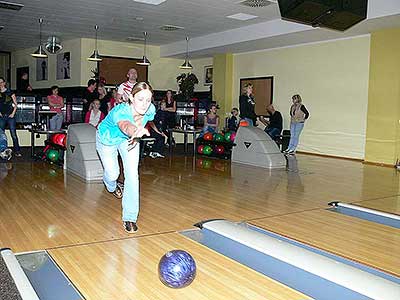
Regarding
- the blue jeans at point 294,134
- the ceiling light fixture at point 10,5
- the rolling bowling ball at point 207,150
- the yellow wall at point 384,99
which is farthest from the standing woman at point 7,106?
the yellow wall at point 384,99

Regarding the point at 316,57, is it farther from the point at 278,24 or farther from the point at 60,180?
the point at 60,180

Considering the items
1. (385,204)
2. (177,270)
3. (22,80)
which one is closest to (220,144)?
(385,204)

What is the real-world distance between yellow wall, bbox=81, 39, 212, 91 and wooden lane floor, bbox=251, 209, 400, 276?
874 centimetres

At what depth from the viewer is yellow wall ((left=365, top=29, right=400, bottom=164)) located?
7.56m

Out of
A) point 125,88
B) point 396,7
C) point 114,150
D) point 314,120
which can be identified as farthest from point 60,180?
point 314,120

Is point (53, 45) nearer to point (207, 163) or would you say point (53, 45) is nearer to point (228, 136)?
point (228, 136)

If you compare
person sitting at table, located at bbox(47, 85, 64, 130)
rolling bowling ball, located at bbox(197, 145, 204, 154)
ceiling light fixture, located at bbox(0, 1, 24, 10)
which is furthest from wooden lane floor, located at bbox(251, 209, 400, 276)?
ceiling light fixture, located at bbox(0, 1, 24, 10)

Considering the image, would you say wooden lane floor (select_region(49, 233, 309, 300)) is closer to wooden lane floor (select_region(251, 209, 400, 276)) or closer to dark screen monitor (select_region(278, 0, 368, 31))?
wooden lane floor (select_region(251, 209, 400, 276))

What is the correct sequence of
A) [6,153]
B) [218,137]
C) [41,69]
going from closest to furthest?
1. [6,153]
2. [218,137]
3. [41,69]

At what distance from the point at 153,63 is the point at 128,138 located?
9672 mm

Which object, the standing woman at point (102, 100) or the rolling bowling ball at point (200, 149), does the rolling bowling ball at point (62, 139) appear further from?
the rolling bowling ball at point (200, 149)

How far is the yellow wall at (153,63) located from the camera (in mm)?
11133

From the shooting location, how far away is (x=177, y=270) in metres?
2.02

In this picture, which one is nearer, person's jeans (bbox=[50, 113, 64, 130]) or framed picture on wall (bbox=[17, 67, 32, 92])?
person's jeans (bbox=[50, 113, 64, 130])
